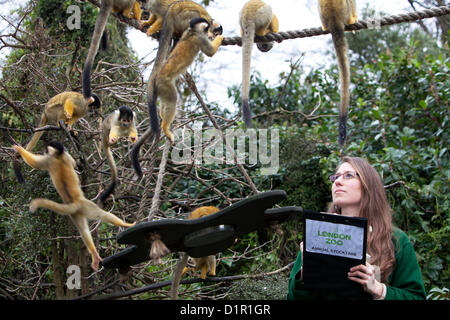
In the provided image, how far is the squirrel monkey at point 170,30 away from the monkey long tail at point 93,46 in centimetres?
26

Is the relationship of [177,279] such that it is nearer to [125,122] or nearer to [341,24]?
[125,122]

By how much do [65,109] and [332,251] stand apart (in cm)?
191

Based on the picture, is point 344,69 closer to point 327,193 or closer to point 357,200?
point 357,200

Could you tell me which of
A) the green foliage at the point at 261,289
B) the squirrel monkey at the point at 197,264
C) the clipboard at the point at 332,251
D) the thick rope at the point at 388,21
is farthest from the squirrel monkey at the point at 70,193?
the green foliage at the point at 261,289

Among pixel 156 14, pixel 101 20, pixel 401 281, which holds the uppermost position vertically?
pixel 156 14

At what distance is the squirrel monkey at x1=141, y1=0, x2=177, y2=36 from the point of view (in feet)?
8.33

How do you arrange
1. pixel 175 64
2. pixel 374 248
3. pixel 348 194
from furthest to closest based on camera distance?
pixel 175 64 → pixel 348 194 → pixel 374 248

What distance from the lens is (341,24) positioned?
96.2 inches

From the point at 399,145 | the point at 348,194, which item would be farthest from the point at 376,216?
the point at 399,145

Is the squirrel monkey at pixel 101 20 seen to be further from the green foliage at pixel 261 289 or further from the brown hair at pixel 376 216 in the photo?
the green foliage at pixel 261 289

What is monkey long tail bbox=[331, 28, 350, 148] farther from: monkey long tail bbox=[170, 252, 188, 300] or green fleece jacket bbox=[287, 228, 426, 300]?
monkey long tail bbox=[170, 252, 188, 300]

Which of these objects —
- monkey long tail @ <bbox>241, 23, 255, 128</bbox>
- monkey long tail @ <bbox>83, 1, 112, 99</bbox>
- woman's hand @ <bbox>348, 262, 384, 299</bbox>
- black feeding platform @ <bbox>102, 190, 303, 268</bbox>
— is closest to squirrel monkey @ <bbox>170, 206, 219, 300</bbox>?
black feeding platform @ <bbox>102, 190, 303, 268</bbox>

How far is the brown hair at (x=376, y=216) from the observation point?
1.67 meters

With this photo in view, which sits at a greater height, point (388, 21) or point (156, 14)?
point (156, 14)
